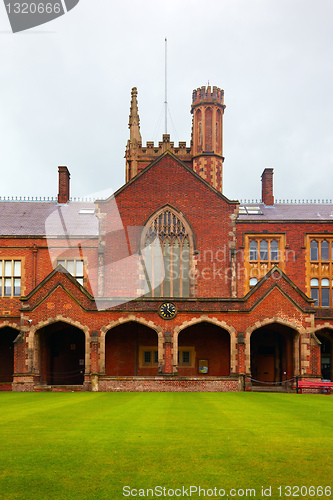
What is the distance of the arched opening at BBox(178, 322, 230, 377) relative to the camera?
33.1 meters

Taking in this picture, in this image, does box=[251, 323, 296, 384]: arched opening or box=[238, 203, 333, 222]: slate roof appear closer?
box=[251, 323, 296, 384]: arched opening

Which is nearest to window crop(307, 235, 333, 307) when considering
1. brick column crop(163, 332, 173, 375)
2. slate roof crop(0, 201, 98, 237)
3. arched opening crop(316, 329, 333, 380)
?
arched opening crop(316, 329, 333, 380)

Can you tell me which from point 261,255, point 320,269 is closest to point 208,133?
point 261,255

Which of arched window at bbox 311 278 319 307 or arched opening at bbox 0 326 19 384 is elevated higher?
arched window at bbox 311 278 319 307

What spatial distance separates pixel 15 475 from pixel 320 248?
33.1m

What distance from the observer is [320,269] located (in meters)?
38.3

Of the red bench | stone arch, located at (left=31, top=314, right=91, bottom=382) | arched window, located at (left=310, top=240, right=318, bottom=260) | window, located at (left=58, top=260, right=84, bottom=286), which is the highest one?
Answer: arched window, located at (left=310, top=240, right=318, bottom=260)

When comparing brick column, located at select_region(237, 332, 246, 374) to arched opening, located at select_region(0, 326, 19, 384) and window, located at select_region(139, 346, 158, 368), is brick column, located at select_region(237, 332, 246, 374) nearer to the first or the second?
window, located at select_region(139, 346, 158, 368)

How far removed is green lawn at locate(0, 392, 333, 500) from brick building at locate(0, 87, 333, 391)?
13116 millimetres

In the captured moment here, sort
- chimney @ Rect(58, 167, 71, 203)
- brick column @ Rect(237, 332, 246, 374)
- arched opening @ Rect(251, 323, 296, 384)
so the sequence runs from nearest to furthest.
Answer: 1. brick column @ Rect(237, 332, 246, 374)
2. arched opening @ Rect(251, 323, 296, 384)
3. chimney @ Rect(58, 167, 71, 203)

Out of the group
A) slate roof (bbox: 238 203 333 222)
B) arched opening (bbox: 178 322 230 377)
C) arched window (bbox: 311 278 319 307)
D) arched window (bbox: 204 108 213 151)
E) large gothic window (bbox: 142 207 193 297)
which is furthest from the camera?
arched window (bbox: 204 108 213 151)

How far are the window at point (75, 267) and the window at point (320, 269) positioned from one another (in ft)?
50.2

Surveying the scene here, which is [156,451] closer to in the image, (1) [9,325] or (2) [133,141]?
(1) [9,325]

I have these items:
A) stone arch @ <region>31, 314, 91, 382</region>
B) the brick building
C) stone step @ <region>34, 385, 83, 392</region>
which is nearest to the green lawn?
stone step @ <region>34, 385, 83, 392</region>
